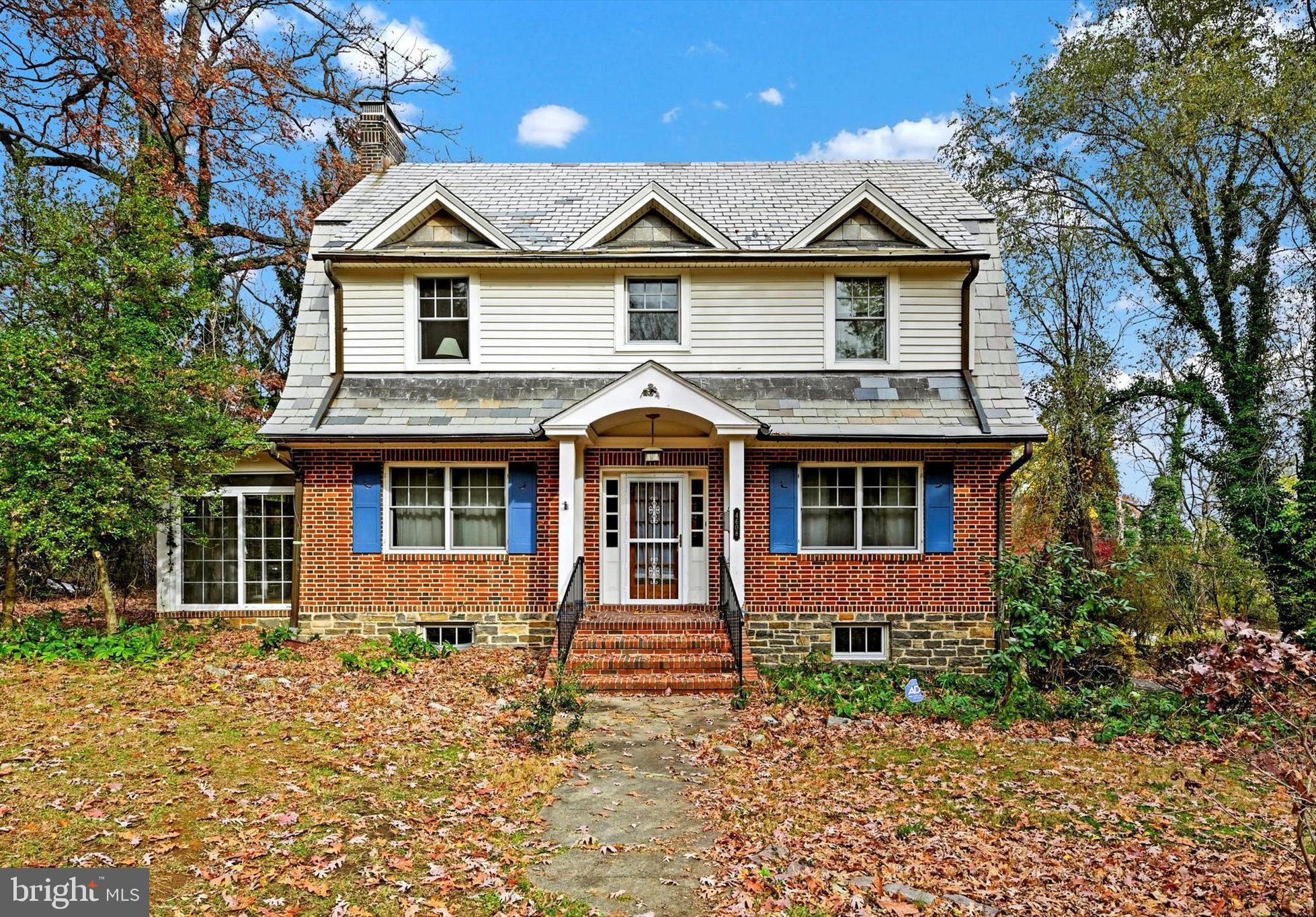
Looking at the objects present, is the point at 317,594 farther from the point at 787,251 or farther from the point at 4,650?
the point at 787,251

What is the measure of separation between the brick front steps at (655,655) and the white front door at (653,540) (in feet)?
2.53

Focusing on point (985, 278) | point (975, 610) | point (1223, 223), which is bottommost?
point (975, 610)

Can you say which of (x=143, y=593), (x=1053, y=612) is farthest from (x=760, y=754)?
(x=143, y=593)

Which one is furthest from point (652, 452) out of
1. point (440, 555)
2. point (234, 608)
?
point (234, 608)

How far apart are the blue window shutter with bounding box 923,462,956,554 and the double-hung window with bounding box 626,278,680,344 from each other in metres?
4.52

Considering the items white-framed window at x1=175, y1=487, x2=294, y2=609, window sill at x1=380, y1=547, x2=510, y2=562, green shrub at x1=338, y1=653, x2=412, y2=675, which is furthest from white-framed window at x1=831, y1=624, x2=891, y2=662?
white-framed window at x1=175, y1=487, x2=294, y2=609

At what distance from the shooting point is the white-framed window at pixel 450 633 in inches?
451

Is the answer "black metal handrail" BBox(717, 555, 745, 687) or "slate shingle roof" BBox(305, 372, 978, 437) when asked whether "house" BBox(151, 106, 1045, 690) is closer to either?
"slate shingle roof" BBox(305, 372, 978, 437)

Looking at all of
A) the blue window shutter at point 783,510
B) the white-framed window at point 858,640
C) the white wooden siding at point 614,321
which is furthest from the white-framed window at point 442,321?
the white-framed window at point 858,640

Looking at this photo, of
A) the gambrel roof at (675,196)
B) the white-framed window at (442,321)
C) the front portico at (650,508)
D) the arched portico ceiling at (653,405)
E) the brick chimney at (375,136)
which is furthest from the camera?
the brick chimney at (375,136)

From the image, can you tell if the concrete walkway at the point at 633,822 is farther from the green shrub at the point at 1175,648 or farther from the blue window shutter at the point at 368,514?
the green shrub at the point at 1175,648

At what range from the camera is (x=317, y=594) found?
446 inches

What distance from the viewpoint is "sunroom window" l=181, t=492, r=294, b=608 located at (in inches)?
483

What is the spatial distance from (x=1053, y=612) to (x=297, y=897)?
9.08 metres
